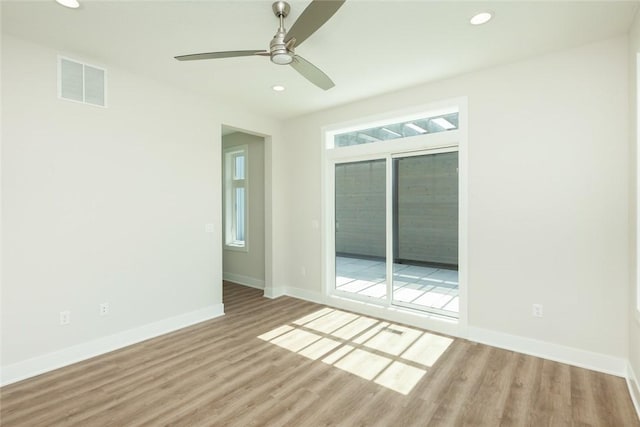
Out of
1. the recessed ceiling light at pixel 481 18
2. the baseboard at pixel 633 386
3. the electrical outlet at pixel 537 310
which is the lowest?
the baseboard at pixel 633 386

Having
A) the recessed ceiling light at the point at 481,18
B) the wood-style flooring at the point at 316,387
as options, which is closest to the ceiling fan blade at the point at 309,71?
the recessed ceiling light at the point at 481,18

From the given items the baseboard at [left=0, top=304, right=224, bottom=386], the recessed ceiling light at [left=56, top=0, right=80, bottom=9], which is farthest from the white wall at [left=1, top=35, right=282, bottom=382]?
the recessed ceiling light at [left=56, top=0, right=80, bottom=9]

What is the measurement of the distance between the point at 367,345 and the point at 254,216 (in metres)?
3.14

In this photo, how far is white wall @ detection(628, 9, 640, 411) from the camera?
7.49 ft

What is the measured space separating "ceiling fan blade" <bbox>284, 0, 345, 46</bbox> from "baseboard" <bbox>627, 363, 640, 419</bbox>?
3160mm

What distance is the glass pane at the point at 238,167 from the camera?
5957 mm

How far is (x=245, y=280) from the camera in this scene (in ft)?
19.0

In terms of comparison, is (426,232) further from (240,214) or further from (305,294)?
(240,214)

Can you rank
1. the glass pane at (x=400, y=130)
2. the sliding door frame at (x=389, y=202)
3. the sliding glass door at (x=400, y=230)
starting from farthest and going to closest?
the sliding glass door at (x=400, y=230) → the glass pane at (x=400, y=130) → the sliding door frame at (x=389, y=202)

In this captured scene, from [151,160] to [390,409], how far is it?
3.26 meters

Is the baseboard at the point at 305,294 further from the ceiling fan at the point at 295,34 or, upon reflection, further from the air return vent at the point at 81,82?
the air return vent at the point at 81,82

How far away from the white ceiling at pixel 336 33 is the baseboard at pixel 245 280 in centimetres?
338

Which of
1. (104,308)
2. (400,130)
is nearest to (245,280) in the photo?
(104,308)

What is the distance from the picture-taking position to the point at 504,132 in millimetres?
3145
